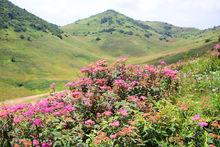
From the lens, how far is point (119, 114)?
29.0 ft

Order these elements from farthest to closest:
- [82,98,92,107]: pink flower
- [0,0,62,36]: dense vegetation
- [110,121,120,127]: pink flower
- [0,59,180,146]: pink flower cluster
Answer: [0,0,62,36]: dense vegetation, [82,98,92,107]: pink flower, [0,59,180,146]: pink flower cluster, [110,121,120,127]: pink flower

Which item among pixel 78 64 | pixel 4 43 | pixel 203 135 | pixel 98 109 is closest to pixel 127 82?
pixel 98 109

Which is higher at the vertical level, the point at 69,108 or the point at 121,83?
the point at 121,83

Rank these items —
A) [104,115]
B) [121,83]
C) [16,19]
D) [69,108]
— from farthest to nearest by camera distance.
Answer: [16,19] → [121,83] → [104,115] → [69,108]

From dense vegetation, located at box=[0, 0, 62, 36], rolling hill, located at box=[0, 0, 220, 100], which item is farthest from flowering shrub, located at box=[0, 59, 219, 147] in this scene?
dense vegetation, located at box=[0, 0, 62, 36]

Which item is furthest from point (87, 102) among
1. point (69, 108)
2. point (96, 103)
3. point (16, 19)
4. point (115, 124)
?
point (16, 19)

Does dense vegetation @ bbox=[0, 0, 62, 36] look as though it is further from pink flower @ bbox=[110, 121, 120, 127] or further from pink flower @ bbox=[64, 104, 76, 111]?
pink flower @ bbox=[110, 121, 120, 127]

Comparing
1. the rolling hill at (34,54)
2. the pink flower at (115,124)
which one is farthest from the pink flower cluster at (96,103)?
the rolling hill at (34,54)

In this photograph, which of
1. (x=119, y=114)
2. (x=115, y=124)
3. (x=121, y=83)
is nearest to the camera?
(x=115, y=124)

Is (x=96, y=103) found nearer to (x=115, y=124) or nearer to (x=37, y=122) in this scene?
(x=115, y=124)

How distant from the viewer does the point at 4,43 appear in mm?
116938

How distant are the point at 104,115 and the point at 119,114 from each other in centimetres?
75

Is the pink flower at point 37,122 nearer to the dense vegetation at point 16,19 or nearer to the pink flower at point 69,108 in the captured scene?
the pink flower at point 69,108

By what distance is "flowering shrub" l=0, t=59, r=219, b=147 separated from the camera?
828 centimetres
